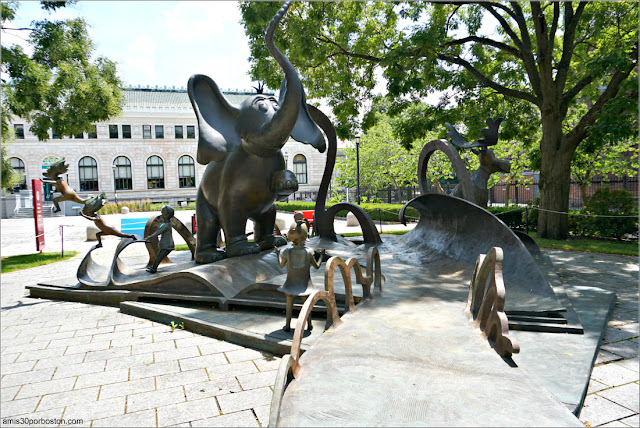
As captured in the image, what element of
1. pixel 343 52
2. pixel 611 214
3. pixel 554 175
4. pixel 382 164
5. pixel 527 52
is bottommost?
pixel 611 214

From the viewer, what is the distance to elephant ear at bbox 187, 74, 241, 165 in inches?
202

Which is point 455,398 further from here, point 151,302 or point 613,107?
point 613,107

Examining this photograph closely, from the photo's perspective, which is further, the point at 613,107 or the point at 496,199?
the point at 496,199

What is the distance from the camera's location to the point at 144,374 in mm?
3455

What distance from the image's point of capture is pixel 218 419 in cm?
274

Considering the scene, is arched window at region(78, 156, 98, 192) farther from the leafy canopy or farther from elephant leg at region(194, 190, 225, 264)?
elephant leg at region(194, 190, 225, 264)

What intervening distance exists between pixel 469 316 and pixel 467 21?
11128mm

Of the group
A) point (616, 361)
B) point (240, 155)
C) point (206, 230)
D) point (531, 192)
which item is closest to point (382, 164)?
point (531, 192)

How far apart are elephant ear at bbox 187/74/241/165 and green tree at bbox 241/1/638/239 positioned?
594 cm

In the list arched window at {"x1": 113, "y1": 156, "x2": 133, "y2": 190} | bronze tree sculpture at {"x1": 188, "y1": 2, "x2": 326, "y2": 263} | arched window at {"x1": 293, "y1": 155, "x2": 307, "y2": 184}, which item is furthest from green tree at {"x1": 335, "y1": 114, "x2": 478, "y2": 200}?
arched window at {"x1": 113, "y1": 156, "x2": 133, "y2": 190}

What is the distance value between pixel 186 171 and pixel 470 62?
40180mm

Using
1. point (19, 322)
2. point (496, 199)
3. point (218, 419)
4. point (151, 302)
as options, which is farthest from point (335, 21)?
point (496, 199)

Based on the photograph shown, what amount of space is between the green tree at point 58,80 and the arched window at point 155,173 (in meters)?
34.5

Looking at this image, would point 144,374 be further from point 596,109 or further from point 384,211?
point 384,211
